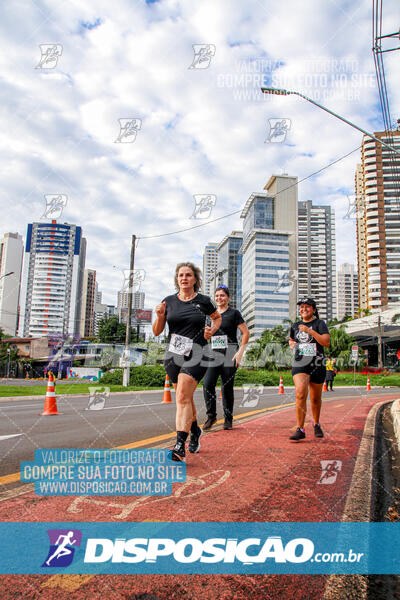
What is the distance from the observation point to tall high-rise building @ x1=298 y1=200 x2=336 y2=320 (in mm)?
186750

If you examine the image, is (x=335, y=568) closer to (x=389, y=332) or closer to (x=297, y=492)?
(x=297, y=492)

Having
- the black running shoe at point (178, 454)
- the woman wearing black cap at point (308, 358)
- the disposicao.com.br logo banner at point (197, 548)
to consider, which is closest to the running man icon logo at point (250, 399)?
the woman wearing black cap at point (308, 358)

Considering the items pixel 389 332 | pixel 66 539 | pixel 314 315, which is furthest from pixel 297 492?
pixel 389 332

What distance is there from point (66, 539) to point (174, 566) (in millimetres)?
553

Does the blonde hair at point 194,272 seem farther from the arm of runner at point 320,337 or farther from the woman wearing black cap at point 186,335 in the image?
the arm of runner at point 320,337

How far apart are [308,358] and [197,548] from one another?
3592 mm

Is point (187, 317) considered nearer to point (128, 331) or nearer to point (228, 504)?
point (228, 504)

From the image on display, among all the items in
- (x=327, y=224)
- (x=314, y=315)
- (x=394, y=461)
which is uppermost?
(x=327, y=224)

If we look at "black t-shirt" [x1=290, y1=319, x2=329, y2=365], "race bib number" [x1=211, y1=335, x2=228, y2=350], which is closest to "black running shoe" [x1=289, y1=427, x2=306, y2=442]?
"black t-shirt" [x1=290, y1=319, x2=329, y2=365]

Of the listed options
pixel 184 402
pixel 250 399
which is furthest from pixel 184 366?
pixel 250 399

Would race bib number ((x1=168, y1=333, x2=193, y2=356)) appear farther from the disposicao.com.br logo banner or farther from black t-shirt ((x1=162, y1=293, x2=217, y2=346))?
the disposicao.com.br logo banner

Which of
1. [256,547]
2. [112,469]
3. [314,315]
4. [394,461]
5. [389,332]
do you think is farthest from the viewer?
[389,332]

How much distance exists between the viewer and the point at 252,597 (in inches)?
59.8

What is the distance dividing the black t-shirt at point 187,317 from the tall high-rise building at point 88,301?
153 m
